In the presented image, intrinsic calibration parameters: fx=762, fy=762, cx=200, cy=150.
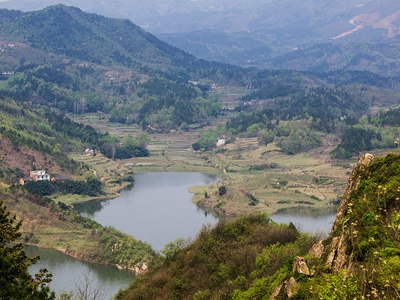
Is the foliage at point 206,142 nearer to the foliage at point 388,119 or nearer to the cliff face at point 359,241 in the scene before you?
the foliage at point 388,119

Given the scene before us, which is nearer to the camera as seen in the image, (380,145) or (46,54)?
(380,145)

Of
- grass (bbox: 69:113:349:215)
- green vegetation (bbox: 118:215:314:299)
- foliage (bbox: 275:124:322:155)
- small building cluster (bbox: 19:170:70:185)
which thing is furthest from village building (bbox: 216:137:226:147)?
green vegetation (bbox: 118:215:314:299)

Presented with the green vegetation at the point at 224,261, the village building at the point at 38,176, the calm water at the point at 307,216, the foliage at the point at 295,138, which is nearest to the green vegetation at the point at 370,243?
the green vegetation at the point at 224,261

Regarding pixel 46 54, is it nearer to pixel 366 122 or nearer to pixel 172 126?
pixel 172 126

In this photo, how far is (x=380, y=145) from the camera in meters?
80.2

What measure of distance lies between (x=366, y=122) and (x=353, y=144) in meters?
17.5

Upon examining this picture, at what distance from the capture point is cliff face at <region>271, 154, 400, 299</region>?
1248cm

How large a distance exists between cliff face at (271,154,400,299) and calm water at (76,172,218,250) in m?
Result: 24.2

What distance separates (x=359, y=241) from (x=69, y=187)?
5038 cm

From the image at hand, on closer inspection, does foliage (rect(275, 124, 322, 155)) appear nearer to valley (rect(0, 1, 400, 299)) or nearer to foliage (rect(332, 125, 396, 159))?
valley (rect(0, 1, 400, 299))

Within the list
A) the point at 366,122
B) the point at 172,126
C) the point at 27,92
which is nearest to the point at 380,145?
the point at 366,122

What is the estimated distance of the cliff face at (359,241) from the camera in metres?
12.5

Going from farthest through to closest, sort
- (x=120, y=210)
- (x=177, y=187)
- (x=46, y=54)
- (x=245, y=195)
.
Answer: (x=46, y=54)
(x=177, y=187)
(x=245, y=195)
(x=120, y=210)

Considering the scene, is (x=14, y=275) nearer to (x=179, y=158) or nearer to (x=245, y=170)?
(x=245, y=170)
